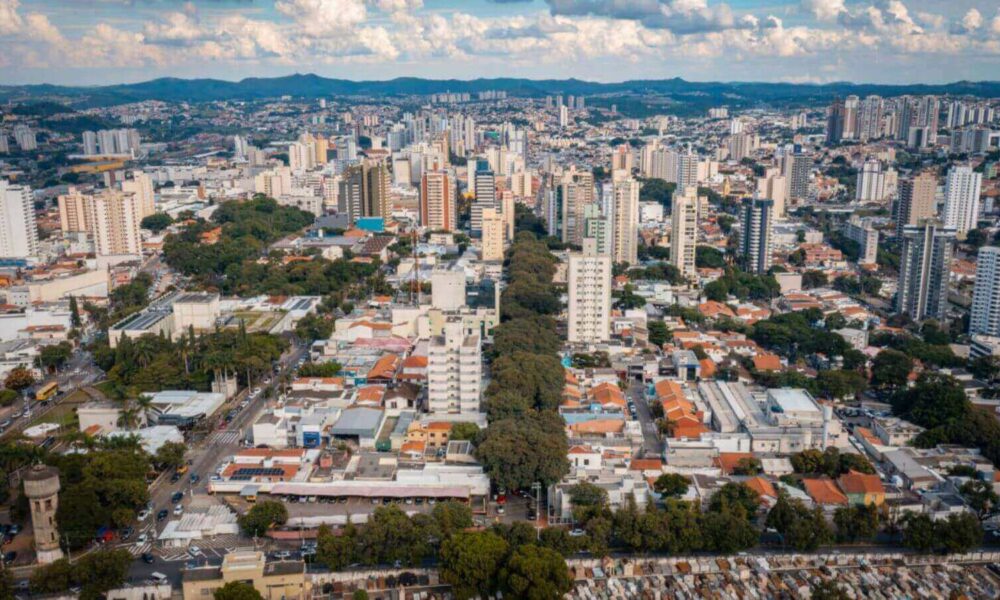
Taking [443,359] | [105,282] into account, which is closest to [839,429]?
[443,359]

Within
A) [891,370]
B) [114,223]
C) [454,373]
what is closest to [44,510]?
[454,373]

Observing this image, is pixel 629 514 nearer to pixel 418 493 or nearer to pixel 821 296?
pixel 418 493

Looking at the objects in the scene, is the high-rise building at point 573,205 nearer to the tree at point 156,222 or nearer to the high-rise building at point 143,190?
the tree at point 156,222

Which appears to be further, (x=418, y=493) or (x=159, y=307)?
(x=159, y=307)

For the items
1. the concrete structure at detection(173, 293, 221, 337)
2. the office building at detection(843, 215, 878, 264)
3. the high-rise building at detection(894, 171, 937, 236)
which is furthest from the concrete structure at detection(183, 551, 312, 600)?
the high-rise building at detection(894, 171, 937, 236)

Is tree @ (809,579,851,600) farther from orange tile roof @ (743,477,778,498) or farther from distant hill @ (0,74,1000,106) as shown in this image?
distant hill @ (0,74,1000,106)

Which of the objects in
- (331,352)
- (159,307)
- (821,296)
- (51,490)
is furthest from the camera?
(821,296)

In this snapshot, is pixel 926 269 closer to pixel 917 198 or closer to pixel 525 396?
pixel 917 198
